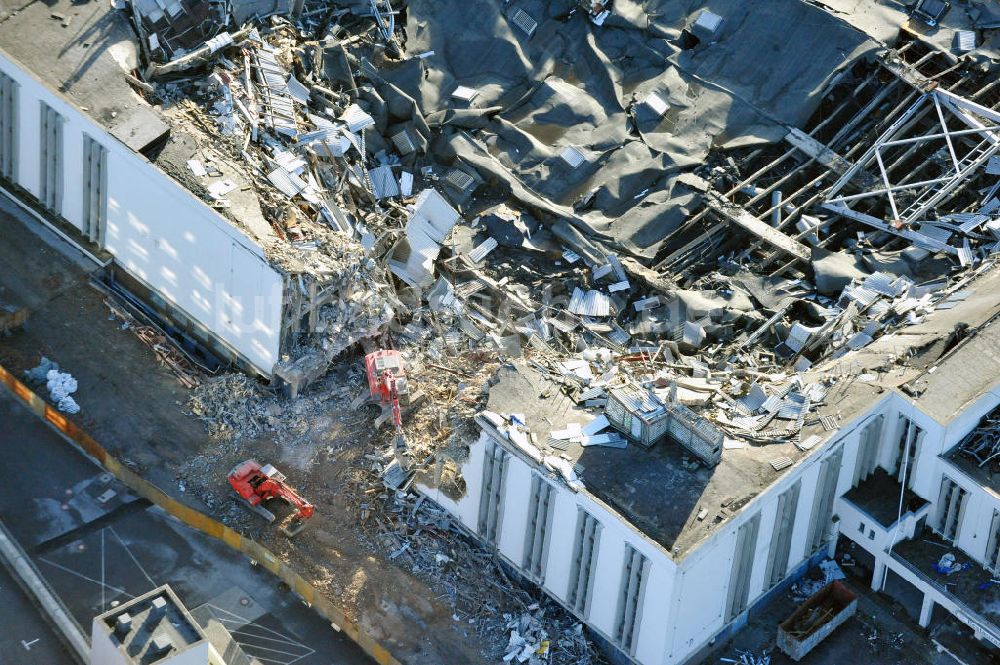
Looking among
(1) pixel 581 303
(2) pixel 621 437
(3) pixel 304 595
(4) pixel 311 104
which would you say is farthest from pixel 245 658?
(4) pixel 311 104

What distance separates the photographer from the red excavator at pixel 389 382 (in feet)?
215

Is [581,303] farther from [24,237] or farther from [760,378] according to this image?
[24,237]

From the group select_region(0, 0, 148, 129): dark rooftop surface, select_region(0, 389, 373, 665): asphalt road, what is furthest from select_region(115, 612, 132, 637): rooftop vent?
select_region(0, 0, 148, 129): dark rooftop surface

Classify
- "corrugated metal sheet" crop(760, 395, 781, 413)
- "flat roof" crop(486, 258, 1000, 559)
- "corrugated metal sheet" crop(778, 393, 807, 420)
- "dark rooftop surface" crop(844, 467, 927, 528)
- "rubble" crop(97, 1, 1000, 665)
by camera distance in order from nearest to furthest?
1. "flat roof" crop(486, 258, 1000, 559)
2. "corrugated metal sheet" crop(778, 393, 807, 420)
3. "dark rooftop surface" crop(844, 467, 927, 528)
4. "corrugated metal sheet" crop(760, 395, 781, 413)
5. "rubble" crop(97, 1, 1000, 665)

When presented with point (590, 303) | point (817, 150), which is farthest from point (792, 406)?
point (817, 150)

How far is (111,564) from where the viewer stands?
204ft

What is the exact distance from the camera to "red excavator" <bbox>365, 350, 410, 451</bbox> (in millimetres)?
65562

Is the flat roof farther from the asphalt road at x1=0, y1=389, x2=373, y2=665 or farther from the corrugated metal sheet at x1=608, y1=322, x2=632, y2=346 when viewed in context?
the asphalt road at x1=0, y1=389, x2=373, y2=665

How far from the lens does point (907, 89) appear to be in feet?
257

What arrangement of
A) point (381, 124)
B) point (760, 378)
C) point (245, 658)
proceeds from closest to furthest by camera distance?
point (245, 658) < point (760, 378) < point (381, 124)

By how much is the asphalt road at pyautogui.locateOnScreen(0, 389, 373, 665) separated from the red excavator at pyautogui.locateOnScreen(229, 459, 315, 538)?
73.1 inches

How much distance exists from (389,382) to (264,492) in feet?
19.5

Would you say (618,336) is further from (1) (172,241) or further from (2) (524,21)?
(1) (172,241)

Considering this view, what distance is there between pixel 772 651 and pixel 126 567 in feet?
72.2
